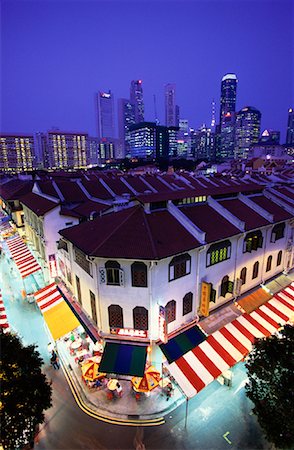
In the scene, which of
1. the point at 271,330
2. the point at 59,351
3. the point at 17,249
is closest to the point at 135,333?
the point at 59,351

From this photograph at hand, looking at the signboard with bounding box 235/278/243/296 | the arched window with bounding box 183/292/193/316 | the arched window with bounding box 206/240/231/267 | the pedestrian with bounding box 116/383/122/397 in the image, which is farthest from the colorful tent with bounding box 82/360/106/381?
the signboard with bounding box 235/278/243/296

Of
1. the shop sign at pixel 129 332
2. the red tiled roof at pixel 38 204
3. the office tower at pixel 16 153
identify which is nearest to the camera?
the shop sign at pixel 129 332

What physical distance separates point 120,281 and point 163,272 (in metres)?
2.84

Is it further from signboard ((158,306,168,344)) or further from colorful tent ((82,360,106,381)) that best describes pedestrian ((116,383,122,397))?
signboard ((158,306,168,344))

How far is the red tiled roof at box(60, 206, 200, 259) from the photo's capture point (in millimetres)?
15211

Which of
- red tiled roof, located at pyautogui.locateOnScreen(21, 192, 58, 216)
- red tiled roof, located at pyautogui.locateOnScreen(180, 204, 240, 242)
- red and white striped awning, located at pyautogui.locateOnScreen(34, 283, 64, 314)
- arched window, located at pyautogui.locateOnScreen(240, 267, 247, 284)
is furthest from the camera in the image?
red tiled roof, located at pyautogui.locateOnScreen(21, 192, 58, 216)

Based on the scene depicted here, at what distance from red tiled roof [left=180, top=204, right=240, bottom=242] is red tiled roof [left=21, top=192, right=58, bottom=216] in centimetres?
1468

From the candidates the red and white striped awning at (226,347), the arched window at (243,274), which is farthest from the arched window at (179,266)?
the arched window at (243,274)

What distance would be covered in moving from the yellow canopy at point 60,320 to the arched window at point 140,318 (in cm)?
576

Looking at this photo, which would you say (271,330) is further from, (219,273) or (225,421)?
(225,421)

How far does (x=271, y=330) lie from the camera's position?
1855cm

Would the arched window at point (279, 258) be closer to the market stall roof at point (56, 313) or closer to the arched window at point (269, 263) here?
the arched window at point (269, 263)

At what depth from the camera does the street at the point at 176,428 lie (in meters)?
14.0

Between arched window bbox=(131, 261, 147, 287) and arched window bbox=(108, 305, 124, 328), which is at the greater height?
arched window bbox=(131, 261, 147, 287)
